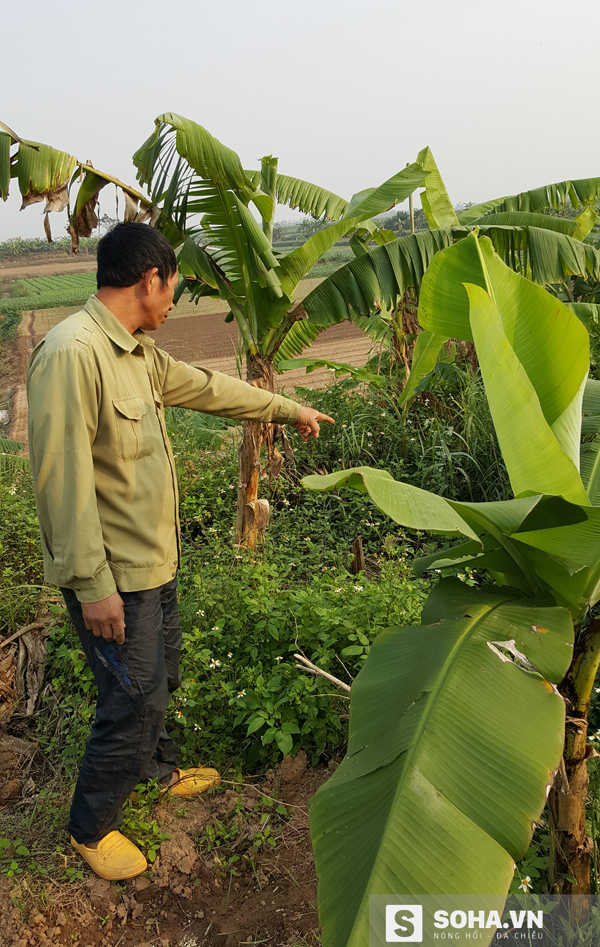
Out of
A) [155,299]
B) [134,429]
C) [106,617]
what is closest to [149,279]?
[155,299]

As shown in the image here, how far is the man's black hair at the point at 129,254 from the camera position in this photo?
2.01 meters

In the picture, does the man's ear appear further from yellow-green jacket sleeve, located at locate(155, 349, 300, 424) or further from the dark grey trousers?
the dark grey trousers

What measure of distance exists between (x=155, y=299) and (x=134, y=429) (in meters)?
0.45

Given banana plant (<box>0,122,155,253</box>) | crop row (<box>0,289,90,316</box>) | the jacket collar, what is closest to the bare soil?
the jacket collar

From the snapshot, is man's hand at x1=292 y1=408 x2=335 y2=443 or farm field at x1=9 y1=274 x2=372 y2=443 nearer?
man's hand at x1=292 y1=408 x2=335 y2=443

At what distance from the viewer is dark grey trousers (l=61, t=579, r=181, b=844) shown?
205 centimetres

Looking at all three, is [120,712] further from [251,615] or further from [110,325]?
[110,325]

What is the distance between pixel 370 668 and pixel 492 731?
341 millimetres

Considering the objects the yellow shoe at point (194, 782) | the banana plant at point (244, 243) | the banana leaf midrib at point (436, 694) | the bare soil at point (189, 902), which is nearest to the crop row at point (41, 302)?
the banana plant at point (244, 243)

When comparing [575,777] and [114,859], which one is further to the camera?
[114,859]

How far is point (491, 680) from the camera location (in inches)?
52.8

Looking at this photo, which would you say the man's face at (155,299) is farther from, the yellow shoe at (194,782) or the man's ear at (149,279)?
the yellow shoe at (194,782)

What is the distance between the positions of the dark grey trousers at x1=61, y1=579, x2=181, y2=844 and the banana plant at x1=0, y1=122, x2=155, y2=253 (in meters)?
2.16

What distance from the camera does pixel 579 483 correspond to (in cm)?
135
